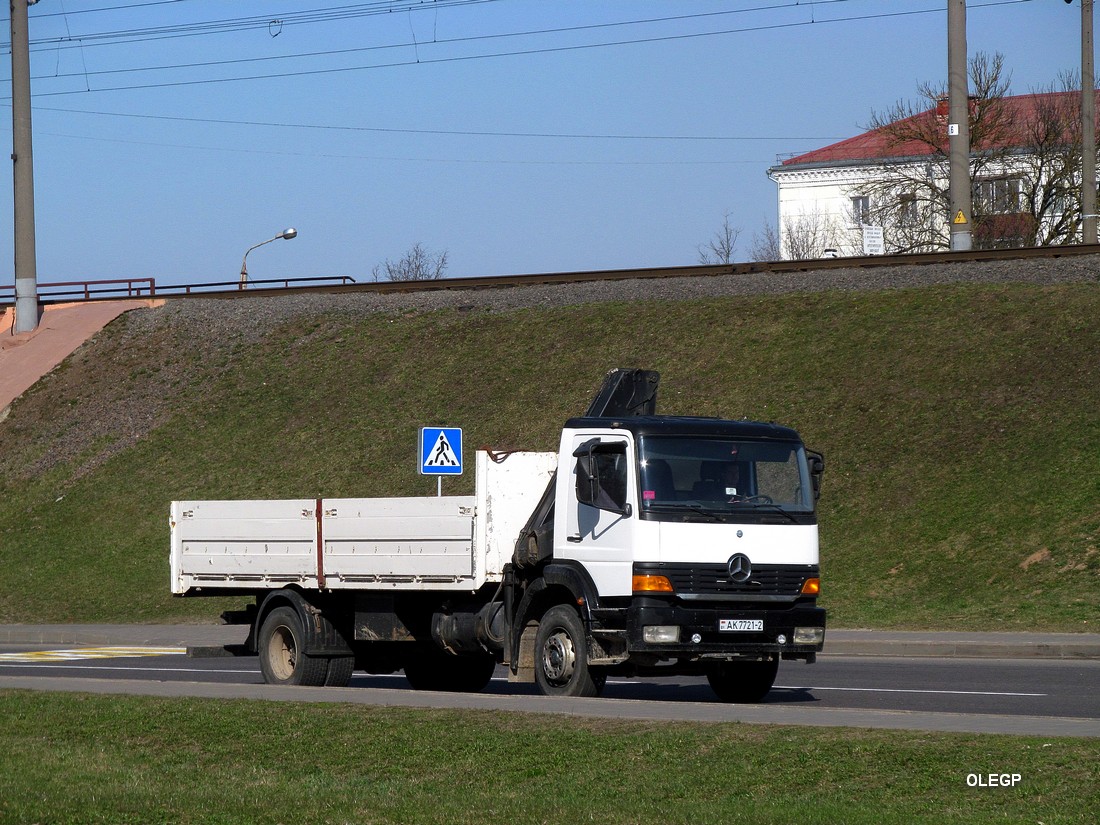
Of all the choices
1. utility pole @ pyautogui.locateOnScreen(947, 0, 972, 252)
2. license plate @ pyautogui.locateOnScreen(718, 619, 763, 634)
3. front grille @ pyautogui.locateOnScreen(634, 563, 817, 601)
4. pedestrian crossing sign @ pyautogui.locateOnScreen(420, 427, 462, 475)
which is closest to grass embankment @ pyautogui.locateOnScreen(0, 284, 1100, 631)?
utility pole @ pyautogui.locateOnScreen(947, 0, 972, 252)

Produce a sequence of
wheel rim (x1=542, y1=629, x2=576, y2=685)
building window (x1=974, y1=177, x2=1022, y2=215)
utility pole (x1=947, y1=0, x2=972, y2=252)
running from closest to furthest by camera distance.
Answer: wheel rim (x1=542, y1=629, x2=576, y2=685), utility pole (x1=947, y1=0, x2=972, y2=252), building window (x1=974, y1=177, x2=1022, y2=215)

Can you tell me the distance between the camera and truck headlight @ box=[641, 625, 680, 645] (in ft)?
41.6

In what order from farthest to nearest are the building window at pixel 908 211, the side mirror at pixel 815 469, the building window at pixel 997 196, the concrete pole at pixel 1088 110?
the building window at pixel 997 196, the building window at pixel 908 211, the concrete pole at pixel 1088 110, the side mirror at pixel 815 469

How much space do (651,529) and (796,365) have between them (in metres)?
18.8

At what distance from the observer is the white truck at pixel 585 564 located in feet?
42.2

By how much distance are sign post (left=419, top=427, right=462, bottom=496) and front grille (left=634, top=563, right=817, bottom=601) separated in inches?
403

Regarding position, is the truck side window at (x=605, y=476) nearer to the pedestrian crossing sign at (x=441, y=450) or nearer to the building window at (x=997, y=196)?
the pedestrian crossing sign at (x=441, y=450)

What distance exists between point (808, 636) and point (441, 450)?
10.5m

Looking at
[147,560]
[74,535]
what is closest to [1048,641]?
[147,560]

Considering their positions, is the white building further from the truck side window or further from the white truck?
the truck side window

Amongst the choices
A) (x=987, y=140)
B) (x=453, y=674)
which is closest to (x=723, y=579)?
(x=453, y=674)

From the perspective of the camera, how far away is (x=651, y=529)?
12797 millimetres

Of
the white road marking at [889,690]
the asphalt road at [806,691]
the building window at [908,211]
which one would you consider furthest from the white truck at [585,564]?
the building window at [908,211]

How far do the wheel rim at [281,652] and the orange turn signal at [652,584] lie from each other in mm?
4935
